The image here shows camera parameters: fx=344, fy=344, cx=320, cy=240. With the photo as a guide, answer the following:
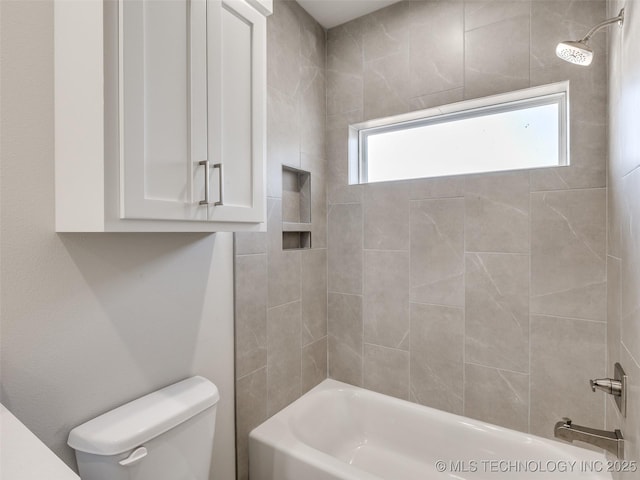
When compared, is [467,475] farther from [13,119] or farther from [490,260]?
[13,119]

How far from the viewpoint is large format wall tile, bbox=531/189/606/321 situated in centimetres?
153

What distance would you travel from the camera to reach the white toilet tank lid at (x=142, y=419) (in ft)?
3.16

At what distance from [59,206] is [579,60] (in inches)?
70.7

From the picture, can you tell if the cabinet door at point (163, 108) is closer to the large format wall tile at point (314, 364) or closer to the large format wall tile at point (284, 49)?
the large format wall tile at point (284, 49)

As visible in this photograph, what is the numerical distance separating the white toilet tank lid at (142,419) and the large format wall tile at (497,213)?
57.1 inches

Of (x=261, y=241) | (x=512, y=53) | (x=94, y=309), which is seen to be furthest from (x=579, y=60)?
(x=94, y=309)

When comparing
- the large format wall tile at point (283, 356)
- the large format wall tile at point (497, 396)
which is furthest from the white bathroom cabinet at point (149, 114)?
the large format wall tile at point (497, 396)

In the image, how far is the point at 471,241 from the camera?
1.80 m

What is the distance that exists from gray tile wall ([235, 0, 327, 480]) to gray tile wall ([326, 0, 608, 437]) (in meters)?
0.11

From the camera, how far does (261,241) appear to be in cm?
176

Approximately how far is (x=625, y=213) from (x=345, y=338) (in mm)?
1576

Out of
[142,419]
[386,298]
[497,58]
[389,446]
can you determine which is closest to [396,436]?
[389,446]

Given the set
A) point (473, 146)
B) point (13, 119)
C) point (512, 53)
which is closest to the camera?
point (13, 119)

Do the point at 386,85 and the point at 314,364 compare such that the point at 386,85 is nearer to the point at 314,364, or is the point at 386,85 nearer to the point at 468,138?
the point at 468,138
